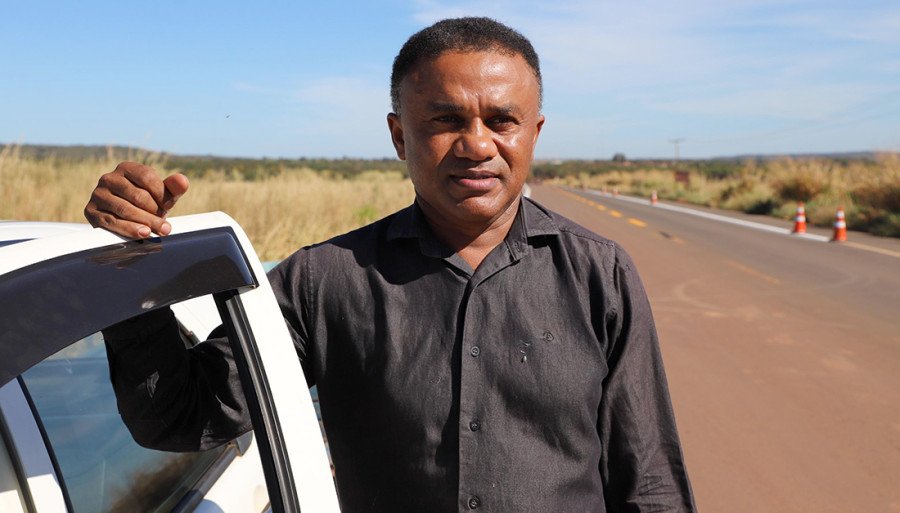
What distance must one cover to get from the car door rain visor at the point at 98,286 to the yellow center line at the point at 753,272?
425 inches

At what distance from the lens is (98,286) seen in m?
1.13

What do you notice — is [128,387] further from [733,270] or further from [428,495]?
[733,270]

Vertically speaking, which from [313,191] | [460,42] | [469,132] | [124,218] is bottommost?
[313,191]

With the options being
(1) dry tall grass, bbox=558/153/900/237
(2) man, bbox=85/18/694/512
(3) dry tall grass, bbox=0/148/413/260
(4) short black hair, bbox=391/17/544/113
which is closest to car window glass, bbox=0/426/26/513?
(2) man, bbox=85/18/694/512

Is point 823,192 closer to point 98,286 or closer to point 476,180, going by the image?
point 476,180

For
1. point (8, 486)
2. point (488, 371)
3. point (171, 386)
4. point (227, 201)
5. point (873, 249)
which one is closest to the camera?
point (8, 486)

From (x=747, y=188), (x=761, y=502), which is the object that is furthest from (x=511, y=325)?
(x=747, y=188)

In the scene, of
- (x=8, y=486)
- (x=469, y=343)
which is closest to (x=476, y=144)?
(x=469, y=343)

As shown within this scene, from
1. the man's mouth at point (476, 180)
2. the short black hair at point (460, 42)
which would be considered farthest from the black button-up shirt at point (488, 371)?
the short black hair at point (460, 42)

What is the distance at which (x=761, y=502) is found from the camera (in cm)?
441

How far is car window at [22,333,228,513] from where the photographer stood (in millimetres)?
1702

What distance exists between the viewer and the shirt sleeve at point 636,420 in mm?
1943

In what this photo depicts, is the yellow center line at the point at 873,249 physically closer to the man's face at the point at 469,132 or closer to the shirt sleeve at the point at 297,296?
the man's face at the point at 469,132

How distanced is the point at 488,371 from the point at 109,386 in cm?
99
